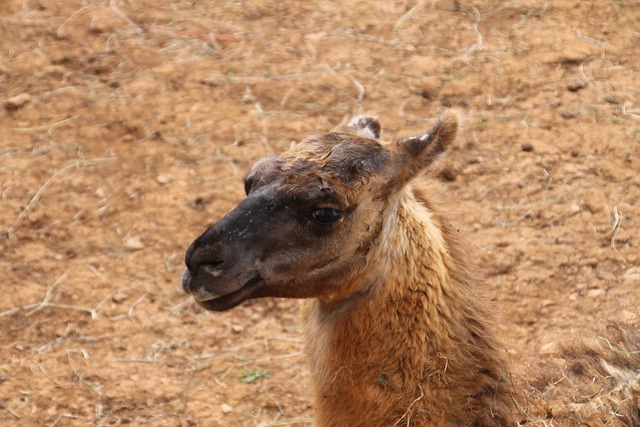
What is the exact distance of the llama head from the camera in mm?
4703

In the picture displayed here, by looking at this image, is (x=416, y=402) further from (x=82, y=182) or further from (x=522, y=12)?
(x=522, y=12)

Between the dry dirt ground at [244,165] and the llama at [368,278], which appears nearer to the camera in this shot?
the llama at [368,278]

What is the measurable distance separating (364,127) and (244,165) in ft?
9.91

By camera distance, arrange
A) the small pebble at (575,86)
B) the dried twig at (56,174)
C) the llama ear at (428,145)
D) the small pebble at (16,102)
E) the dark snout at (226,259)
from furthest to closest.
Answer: the small pebble at (16,102)
the small pebble at (575,86)
the dried twig at (56,174)
the llama ear at (428,145)
the dark snout at (226,259)

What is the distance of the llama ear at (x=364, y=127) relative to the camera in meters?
5.52

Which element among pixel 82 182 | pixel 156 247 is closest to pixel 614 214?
pixel 156 247

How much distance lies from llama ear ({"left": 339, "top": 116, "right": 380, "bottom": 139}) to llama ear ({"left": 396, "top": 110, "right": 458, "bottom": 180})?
621 millimetres

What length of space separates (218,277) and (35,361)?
280cm

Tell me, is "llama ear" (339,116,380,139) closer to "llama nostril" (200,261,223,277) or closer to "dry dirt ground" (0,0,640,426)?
"dry dirt ground" (0,0,640,426)

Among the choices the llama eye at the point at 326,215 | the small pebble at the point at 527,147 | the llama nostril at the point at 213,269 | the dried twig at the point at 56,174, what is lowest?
the dried twig at the point at 56,174

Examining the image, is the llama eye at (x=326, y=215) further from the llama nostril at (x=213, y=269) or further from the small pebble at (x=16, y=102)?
the small pebble at (x=16, y=102)

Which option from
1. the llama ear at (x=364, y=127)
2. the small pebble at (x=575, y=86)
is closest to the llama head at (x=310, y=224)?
the llama ear at (x=364, y=127)

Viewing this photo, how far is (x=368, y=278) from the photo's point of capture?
4.86 metres

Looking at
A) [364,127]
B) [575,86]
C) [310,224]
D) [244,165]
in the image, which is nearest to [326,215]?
[310,224]
